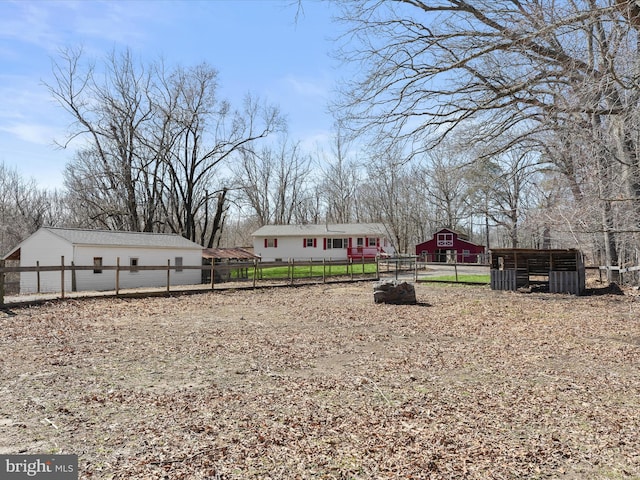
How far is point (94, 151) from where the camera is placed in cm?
3447

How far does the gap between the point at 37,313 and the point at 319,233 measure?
30.5 m

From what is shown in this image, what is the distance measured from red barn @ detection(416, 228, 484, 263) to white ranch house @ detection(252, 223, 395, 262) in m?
4.38

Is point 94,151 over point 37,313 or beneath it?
over

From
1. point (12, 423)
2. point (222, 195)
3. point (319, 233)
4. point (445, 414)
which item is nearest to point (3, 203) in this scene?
point (222, 195)

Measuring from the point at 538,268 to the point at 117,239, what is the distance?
21.6m

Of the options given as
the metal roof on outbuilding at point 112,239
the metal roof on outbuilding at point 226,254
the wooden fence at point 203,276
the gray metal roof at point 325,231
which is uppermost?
the gray metal roof at point 325,231

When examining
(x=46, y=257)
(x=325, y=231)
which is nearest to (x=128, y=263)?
(x=46, y=257)

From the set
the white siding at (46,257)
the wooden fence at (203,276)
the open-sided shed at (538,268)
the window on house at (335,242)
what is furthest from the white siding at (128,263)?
the open-sided shed at (538,268)

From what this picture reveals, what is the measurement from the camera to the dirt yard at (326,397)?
360cm

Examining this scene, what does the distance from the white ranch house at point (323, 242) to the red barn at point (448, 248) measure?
172 inches

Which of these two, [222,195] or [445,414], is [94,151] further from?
[445,414]

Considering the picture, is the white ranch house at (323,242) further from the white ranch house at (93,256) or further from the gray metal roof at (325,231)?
the white ranch house at (93,256)

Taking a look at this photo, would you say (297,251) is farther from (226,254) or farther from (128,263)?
(128,263)

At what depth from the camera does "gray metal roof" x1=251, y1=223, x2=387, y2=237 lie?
41.1 metres
